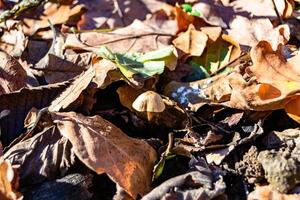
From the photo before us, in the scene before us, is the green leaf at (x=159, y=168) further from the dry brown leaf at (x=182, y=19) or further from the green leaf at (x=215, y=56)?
the dry brown leaf at (x=182, y=19)

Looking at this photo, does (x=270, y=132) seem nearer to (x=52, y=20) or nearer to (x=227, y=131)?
(x=227, y=131)

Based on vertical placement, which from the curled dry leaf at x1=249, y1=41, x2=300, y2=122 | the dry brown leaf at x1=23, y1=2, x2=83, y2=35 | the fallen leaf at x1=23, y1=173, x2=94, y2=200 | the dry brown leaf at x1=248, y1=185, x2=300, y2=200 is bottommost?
the dry brown leaf at x1=248, y1=185, x2=300, y2=200

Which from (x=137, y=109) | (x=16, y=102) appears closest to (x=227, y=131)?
(x=137, y=109)

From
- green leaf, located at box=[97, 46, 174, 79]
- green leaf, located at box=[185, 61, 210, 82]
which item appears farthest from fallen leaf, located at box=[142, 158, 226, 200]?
green leaf, located at box=[185, 61, 210, 82]

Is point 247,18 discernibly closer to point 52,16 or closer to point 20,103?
point 52,16

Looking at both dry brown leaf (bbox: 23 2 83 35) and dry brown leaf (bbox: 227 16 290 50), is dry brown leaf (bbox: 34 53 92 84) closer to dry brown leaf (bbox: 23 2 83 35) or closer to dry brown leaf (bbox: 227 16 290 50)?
dry brown leaf (bbox: 23 2 83 35)

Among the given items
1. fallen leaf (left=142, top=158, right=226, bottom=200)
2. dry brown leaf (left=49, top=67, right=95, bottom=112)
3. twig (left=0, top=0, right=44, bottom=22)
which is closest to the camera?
fallen leaf (left=142, top=158, right=226, bottom=200)

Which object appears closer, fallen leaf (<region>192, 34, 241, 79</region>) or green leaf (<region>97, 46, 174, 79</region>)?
green leaf (<region>97, 46, 174, 79</region>)

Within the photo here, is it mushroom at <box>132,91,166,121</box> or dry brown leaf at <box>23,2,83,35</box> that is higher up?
mushroom at <box>132,91,166,121</box>
